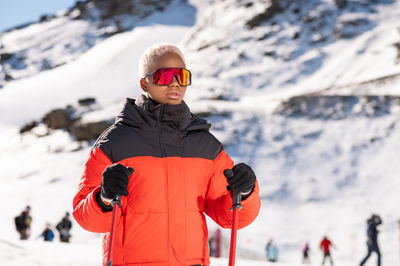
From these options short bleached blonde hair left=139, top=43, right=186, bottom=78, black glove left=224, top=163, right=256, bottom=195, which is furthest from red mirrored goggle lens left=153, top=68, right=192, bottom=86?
black glove left=224, top=163, right=256, bottom=195

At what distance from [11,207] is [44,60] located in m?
50.2

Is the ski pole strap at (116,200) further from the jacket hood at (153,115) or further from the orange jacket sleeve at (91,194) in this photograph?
the jacket hood at (153,115)

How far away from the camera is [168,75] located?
9.70ft

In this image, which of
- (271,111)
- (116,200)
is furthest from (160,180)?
(271,111)

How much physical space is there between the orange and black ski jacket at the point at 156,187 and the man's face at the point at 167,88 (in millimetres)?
68

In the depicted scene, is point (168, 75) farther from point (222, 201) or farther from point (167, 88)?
point (222, 201)

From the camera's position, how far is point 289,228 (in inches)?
907

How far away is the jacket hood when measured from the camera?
283 cm

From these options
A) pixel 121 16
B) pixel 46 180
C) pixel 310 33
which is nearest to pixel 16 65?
pixel 121 16

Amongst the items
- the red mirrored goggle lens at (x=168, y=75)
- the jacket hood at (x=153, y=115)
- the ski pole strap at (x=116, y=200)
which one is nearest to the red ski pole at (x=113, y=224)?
the ski pole strap at (x=116, y=200)

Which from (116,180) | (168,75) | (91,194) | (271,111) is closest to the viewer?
(116,180)

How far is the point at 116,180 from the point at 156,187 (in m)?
0.28

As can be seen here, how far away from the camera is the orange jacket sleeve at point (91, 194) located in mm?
2689

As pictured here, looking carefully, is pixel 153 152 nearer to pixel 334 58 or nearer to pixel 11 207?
pixel 11 207
